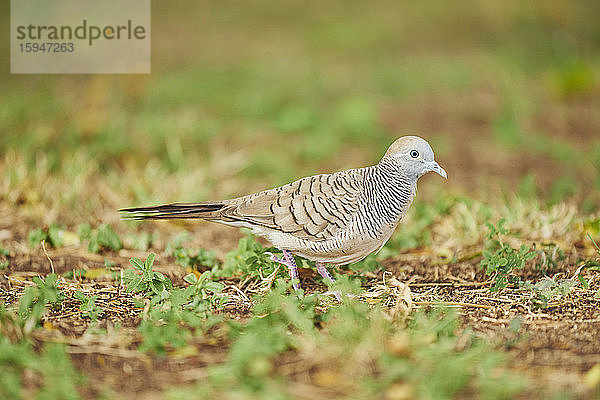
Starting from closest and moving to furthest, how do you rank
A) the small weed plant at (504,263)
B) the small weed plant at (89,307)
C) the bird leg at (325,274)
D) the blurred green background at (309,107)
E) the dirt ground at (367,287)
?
the dirt ground at (367,287) < the small weed plant at (89,307) < the bird leg at (325,274) < the small weed plant at (504,263) < the blurred green background at (309,107)

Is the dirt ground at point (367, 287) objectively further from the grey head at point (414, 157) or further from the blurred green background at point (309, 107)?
the blurred green background at point (309, 107)

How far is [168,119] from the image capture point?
6.86 m

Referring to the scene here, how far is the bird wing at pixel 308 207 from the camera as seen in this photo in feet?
11.3

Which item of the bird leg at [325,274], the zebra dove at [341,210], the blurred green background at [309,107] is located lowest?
the bird leg at [325,274]

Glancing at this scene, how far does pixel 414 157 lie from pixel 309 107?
446 centimetres

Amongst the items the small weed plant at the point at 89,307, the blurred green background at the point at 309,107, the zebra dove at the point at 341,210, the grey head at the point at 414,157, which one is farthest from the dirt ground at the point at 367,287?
the blurred green background at the point at 309,107

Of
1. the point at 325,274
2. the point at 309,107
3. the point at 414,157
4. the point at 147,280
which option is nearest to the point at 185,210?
the point at 147,280

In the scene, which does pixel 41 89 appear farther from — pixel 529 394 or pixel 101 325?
pixel 529 394

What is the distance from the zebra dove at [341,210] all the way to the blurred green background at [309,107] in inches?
73.1

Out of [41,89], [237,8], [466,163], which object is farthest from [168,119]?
[237,8]

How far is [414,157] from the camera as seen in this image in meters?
3.44

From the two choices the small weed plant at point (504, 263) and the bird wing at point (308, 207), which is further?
the small weed plant at point (504, 263)

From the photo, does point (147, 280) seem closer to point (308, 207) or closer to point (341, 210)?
point (308, 207)

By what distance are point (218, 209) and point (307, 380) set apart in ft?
4.25
